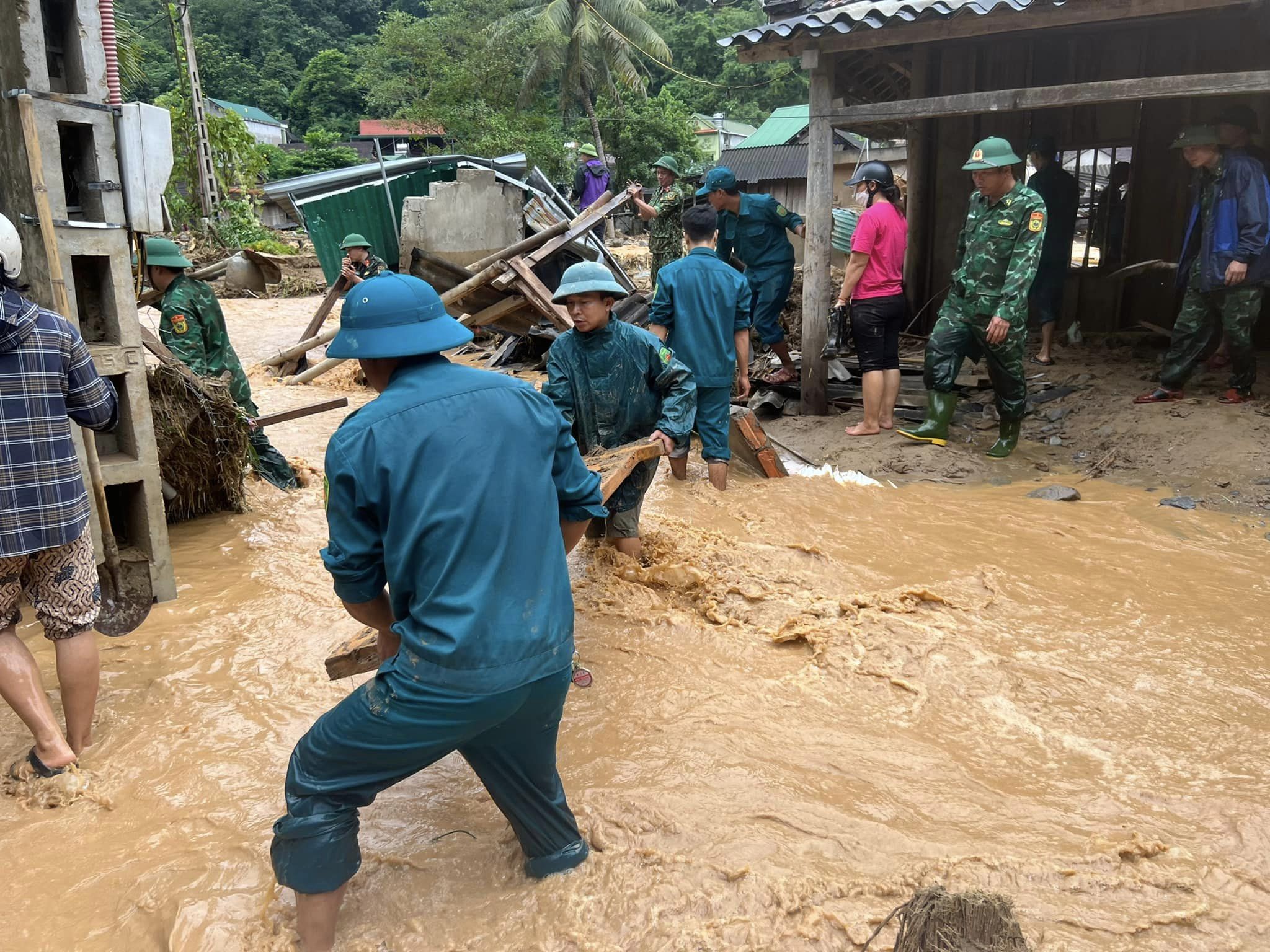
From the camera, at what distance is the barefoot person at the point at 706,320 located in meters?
6.01

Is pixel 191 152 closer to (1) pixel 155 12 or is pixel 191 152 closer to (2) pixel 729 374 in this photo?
(2) pixel 729 374

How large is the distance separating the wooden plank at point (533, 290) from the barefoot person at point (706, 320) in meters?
3.45

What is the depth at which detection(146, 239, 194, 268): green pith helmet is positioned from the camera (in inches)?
235

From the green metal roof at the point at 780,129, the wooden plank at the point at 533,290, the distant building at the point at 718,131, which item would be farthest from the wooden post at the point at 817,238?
the distant building at the point at 718,131

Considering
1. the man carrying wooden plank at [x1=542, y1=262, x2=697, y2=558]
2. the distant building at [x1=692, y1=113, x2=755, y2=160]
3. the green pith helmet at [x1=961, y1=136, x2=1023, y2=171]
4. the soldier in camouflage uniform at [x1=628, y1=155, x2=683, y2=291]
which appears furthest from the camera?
the distant building at [x1=692, y1=113, x2=755, y2=160]

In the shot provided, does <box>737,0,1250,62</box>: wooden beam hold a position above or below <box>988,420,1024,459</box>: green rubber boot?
above

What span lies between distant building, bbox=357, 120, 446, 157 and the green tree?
219 centimetres

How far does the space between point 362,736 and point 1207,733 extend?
2.87 meters

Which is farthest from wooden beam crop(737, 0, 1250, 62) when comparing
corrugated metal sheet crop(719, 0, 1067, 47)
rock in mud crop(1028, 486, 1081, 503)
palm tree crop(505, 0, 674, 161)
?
palm tree crop(505, 0, 674, 161)

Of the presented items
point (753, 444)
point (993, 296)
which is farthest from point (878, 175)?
point (753, 444)

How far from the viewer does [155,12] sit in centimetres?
5078

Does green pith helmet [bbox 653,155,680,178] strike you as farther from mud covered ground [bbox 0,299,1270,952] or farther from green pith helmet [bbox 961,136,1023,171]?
mud covered ground [bbox 0,299,1270,952]

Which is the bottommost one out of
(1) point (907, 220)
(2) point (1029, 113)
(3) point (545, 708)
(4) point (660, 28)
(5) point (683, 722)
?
(5) point (683, 722)

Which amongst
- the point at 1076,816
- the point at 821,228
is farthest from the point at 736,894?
the point at 821,228
